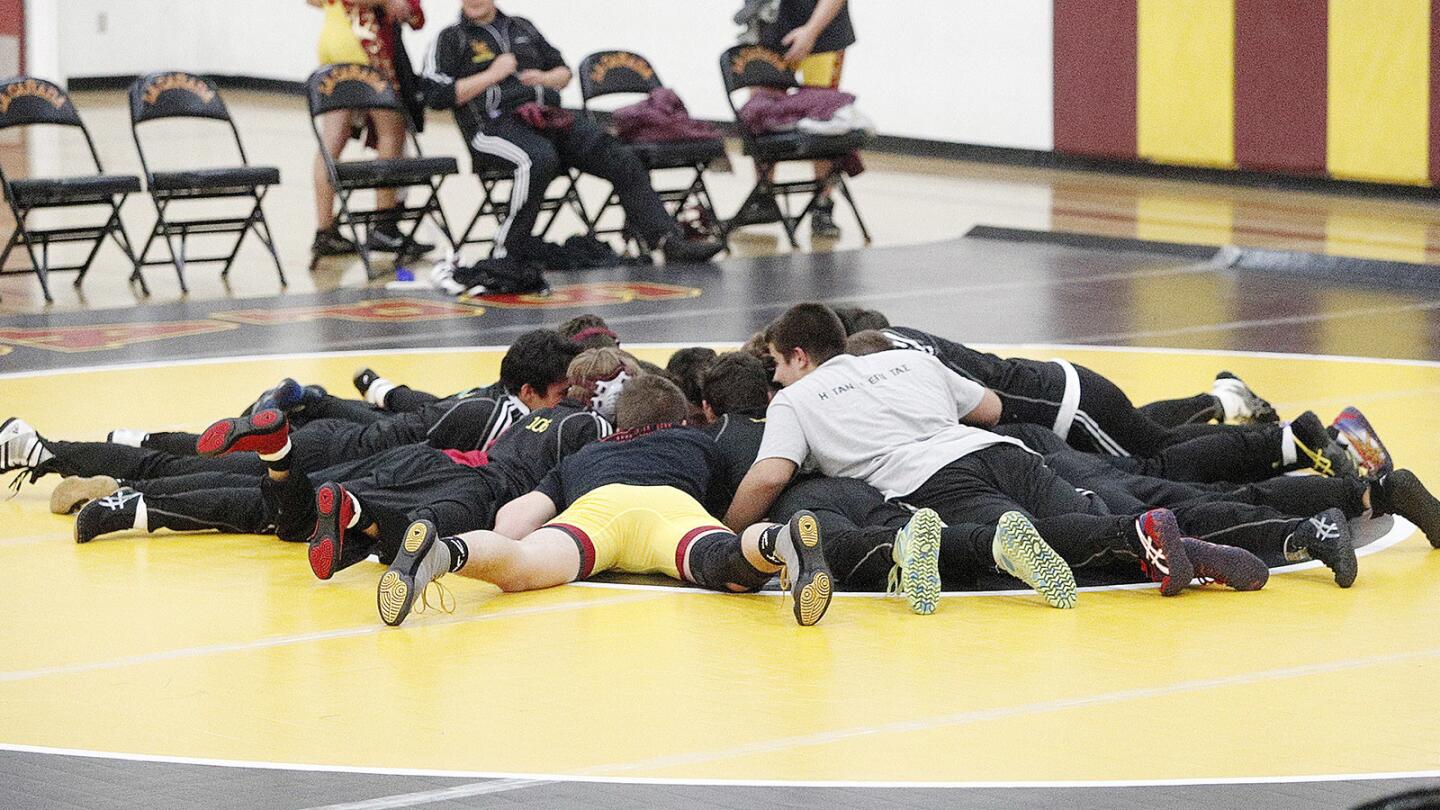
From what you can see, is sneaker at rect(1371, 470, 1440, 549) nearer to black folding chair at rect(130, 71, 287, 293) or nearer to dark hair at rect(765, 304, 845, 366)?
dark hair at rect(765, 304, 845, 366)

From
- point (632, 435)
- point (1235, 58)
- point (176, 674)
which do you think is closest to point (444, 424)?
point (632, 435)

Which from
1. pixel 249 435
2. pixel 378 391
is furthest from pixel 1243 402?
pixel 249 435

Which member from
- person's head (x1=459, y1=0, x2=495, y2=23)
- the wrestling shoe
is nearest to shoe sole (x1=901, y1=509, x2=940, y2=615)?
the wrestling shoe

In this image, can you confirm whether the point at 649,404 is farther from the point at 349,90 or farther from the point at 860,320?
the point at 349,90

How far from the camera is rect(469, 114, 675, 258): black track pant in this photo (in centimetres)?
1135

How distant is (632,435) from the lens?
18.9 ft

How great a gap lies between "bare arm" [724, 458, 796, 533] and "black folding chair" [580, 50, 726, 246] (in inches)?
262

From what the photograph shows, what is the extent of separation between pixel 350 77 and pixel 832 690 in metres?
8.07

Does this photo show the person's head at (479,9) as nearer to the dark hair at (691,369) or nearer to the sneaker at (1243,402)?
the dark hair at (691,369)

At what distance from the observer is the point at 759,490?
18.0 ft

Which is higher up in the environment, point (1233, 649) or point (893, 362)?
point (893, 362)

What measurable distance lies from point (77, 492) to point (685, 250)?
19.5 ft

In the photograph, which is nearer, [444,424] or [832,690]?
[832,690]

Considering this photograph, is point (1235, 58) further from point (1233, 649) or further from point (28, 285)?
point (1233, 649)
